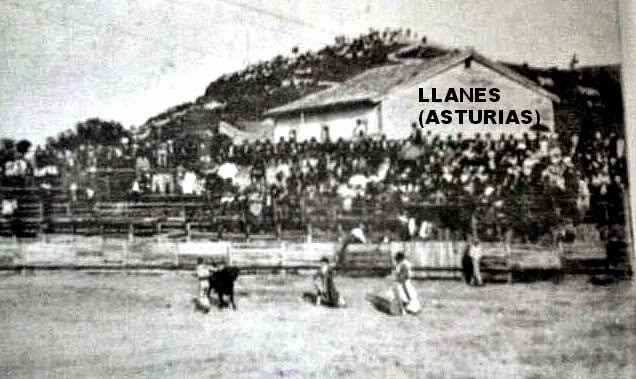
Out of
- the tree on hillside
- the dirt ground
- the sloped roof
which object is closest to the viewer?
the dirt ground

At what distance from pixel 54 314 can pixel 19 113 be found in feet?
2.69

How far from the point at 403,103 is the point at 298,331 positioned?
103 cm

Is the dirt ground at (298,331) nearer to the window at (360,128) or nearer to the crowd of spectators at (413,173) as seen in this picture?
the crowd of spectators at (413,173)

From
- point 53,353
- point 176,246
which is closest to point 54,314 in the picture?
point 53,353

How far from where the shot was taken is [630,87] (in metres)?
3.89

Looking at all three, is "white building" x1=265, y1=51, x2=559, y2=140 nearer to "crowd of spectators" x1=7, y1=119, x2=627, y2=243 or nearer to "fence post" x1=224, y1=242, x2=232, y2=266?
"crowd of spectators" x1=7, y1=119, x2=627, y2=243

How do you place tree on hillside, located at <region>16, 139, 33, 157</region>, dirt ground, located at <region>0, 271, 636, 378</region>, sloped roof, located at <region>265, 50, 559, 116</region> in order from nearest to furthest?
1. dirt ground, located at <region>0, 271, 636, 378</region>
2. tree on hillside, located at <region>16, 139, 33, 157</region>
3. sloped roof, located at <region>265, 50, 559, 116</region>

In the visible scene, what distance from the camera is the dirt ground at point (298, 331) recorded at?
3.59 meters

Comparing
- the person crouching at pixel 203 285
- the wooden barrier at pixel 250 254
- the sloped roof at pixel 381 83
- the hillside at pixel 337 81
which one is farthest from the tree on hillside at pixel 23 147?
the sloped roof at pixel 381 83

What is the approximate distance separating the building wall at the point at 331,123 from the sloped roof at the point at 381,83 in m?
0.04

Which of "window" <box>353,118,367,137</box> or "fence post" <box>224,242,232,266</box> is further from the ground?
"window" <box>353,118,367,137</box>

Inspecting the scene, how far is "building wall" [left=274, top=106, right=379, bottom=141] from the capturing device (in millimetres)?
3830

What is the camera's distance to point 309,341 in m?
3.65

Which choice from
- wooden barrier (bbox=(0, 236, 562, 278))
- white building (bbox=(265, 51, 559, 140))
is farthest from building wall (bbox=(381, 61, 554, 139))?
wooden barrier (bbox=(0, 236, 562, 278))
